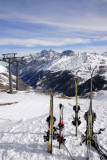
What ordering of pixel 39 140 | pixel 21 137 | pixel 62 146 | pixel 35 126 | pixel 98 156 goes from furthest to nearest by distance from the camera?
1. pixel 35 126
2. pixel 21 137
3. pixel 39 140
4. pixel 62 146
5. pixel 98 156

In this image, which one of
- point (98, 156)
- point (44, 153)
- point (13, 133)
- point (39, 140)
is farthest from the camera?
point (13, 133)

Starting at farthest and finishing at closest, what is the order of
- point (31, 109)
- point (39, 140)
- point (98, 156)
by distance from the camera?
point (31, 109) < point (39, 140) < point (98, 156)

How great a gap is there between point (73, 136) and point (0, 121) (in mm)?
9311

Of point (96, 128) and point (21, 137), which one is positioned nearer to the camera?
point (21, 137)

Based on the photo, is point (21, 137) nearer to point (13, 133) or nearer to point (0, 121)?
point (13, 133)

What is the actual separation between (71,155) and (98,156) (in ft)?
4.61

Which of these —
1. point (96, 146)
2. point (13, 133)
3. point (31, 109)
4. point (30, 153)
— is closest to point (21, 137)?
point (13, 133)

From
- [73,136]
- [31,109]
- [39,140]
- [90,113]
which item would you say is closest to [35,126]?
[39,140]

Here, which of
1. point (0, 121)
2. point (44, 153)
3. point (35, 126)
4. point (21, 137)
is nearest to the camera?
point (44, 153)

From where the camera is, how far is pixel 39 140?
888 cm

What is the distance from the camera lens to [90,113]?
24.2 ft

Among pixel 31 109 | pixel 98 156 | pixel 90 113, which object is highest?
pixel 90 113

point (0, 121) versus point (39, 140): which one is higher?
point (39, 140)

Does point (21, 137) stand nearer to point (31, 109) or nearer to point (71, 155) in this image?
point (71, 155)
